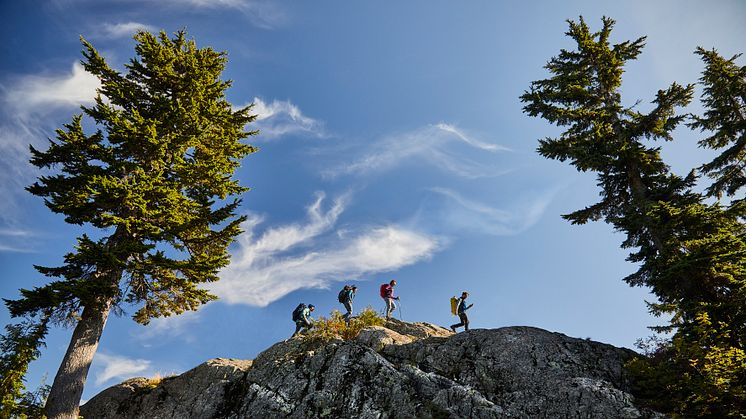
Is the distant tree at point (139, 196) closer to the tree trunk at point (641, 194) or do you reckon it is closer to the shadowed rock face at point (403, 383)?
the shadowed rock face at point (403, 383)

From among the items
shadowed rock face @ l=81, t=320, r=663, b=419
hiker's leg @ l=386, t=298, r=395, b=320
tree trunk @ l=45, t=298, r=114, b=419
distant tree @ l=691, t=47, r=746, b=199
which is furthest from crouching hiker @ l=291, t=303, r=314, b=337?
distant tree @ l=691, t=47, r=746, b=199

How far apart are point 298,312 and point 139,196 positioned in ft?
26.6

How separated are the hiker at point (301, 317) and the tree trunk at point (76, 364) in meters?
7.23

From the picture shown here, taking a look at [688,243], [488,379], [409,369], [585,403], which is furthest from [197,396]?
[688,243]

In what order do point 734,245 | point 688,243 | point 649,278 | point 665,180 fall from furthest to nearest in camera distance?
point 665,180, point 649,278, point 688,243, point 734,245

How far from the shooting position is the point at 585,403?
9711mm

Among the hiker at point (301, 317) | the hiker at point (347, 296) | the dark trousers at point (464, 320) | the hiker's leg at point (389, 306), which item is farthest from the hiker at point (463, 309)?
the hiker at point (301, 317)

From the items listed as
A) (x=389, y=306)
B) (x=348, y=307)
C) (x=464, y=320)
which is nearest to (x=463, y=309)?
(x=464, y=320)

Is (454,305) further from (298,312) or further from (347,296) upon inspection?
(298,312)

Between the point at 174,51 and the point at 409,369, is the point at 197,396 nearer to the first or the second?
the point at 409,369

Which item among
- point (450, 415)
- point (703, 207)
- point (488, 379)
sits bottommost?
point (450, 415)

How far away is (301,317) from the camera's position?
631 inches

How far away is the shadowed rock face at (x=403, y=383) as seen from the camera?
10141 mm

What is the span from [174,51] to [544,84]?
1902 cm
